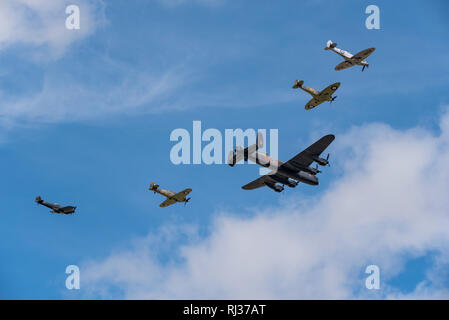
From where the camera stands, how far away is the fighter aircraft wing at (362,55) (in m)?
102

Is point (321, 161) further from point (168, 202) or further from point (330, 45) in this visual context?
point (168, 202)

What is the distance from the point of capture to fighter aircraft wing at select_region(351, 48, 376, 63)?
335ft

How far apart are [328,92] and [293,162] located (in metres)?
13.1

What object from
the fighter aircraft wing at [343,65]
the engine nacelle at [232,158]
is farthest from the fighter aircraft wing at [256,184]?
the fighter aircraft wing at [343,65]

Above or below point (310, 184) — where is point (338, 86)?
above

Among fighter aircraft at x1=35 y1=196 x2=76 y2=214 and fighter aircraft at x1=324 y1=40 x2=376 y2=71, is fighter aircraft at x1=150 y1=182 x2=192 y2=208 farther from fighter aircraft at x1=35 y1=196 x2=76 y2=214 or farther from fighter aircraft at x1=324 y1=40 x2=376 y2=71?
fighter aircraft at x1=324 y1=40 x2=376 y2=71

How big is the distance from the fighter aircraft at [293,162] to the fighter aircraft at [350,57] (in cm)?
1527

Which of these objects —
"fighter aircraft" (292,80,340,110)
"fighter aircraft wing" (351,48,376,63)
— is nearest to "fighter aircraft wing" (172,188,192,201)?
"fighter aircraft" (292,80,340,110)

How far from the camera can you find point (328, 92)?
101562mm
